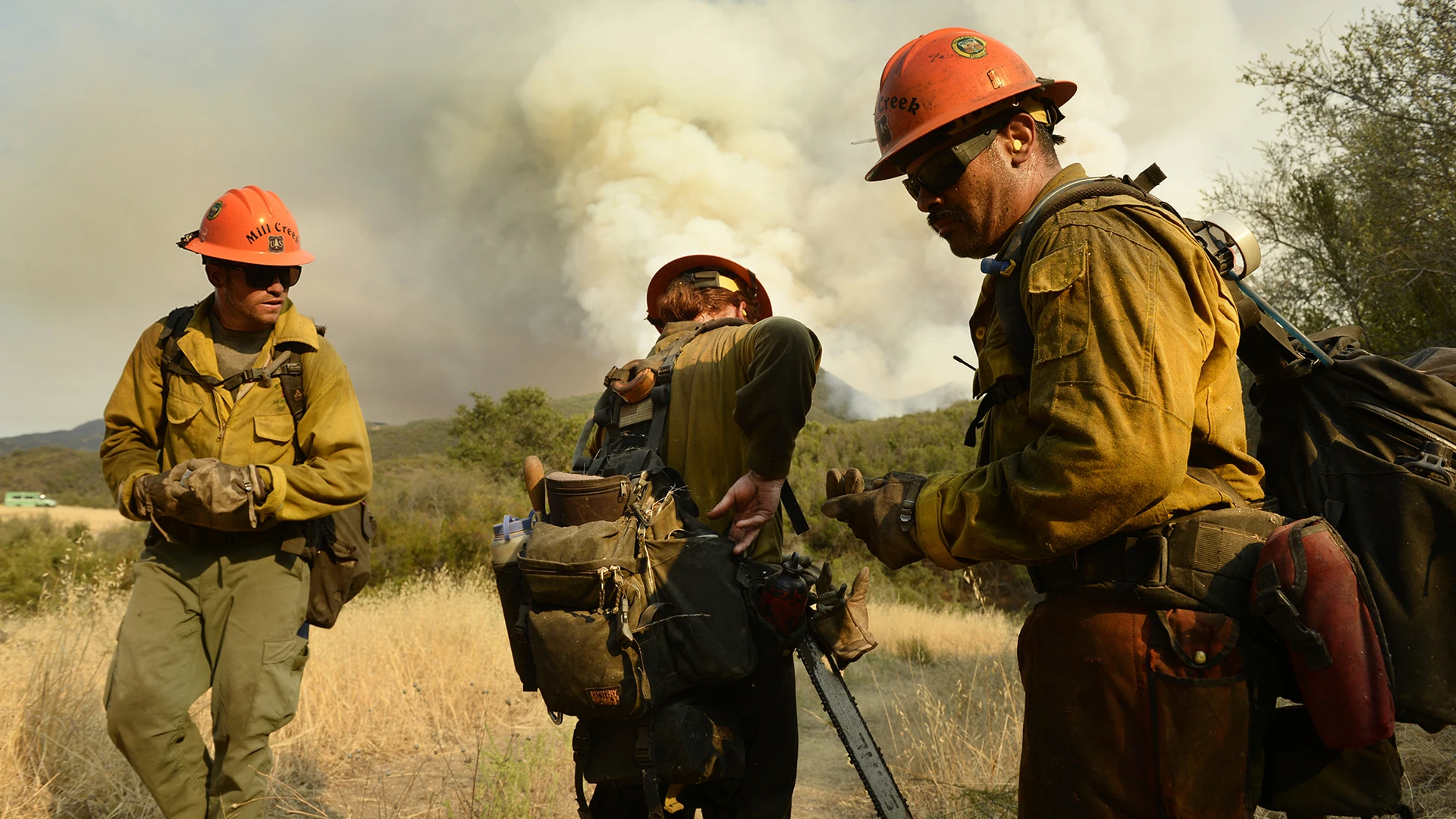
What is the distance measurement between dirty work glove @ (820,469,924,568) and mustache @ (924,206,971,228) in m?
0.67

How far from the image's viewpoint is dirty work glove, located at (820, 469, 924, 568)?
1.93 m

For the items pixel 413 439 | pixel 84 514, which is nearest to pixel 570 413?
pixel 84 514

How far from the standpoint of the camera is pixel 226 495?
10.6ft

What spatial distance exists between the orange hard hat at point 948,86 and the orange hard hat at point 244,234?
276 centimetres

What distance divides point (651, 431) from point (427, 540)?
1077cm

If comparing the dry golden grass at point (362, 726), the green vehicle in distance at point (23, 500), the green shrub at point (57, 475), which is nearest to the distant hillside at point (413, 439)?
the green shrub at point (57, 475)

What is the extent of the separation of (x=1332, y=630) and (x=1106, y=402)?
24.0 inches

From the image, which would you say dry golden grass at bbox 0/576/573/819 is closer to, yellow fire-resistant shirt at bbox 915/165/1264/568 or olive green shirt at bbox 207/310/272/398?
olive green shirt at bbox 207/310/272/398

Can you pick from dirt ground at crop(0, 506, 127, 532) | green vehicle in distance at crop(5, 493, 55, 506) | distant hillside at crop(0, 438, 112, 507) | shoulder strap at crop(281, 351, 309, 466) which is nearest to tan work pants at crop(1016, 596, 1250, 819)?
shoulder strap at crop(281, 351, 309, 466)

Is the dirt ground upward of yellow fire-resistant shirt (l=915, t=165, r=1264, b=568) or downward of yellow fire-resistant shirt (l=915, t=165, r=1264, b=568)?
downward

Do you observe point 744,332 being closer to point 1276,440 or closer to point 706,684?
point 706,684

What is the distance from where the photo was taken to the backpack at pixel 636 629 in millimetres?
2701

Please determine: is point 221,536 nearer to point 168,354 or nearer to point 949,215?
point 168,354

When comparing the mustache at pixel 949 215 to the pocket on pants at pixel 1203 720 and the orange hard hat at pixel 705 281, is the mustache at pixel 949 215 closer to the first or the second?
the pocket on pants at pixel 1203 720
